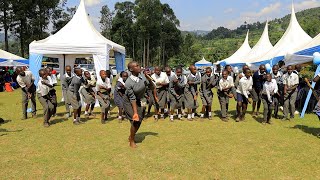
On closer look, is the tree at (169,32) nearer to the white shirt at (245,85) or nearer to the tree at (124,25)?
the tree at (124,25)

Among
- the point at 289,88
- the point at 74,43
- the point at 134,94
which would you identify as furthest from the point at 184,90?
the point at 74,43

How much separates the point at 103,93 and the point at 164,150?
3.70m

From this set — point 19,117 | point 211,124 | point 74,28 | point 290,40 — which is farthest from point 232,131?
point 290,40

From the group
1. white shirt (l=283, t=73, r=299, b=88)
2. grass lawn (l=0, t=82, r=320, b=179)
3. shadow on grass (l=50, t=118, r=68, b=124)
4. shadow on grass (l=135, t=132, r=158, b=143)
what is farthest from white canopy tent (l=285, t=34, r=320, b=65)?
shadow on grass (l=50, t=118, r=68, b=124)

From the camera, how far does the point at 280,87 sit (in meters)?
9.61

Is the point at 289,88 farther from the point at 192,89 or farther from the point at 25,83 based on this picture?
the point at 25,83

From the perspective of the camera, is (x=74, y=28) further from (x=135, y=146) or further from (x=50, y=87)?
(x=135, y=146)

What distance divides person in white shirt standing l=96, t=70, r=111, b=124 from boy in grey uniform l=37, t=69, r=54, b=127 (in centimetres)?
141

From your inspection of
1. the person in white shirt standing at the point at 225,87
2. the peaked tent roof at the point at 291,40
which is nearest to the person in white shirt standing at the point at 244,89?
the person in white shirt standing at the point at 225,87

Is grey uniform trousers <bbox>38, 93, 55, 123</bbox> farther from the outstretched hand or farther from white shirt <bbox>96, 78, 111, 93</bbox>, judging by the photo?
the outstretched hand

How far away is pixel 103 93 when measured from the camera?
9.12m

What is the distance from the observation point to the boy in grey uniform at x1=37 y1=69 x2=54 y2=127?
27.1 feet

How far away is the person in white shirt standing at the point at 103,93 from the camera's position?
29.3 feet

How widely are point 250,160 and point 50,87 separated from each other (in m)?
5.95
